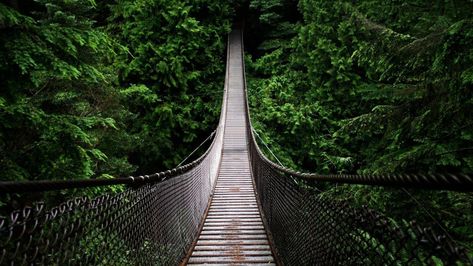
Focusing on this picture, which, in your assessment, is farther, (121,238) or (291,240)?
(291,240)

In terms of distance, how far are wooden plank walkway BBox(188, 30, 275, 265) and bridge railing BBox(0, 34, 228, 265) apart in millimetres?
526

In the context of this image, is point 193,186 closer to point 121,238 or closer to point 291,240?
point 291,240

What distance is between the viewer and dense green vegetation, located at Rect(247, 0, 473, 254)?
9.68ft

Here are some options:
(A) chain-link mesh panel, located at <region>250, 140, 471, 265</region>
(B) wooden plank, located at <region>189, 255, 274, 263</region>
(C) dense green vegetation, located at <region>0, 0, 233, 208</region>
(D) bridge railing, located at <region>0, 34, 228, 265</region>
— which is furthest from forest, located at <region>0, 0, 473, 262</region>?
Answer: (B) wooden plank, located at <region>189, 255, 274, 263</region>

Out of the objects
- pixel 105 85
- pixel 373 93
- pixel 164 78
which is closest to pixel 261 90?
pixel 164 78

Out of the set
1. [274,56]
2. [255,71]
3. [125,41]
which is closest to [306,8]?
[274,56]

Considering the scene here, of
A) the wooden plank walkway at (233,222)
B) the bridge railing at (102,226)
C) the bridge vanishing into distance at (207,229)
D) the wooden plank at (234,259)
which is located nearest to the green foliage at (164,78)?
the wooden plank walkway at (233,222)

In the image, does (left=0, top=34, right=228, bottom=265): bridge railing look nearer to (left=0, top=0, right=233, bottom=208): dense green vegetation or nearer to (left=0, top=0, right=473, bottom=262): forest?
(left=0, top=0, right=473, bottom=262): forest

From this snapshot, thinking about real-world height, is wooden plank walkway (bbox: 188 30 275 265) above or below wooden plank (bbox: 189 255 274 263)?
below

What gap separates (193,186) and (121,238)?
239 centimetres

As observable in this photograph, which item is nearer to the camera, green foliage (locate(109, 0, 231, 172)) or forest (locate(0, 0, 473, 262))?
forest (locate(0, 0, 473, 262))

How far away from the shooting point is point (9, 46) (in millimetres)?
3027

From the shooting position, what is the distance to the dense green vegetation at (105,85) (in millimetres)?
3291

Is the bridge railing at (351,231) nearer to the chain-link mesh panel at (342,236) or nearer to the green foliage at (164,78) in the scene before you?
the chain-link mesh panel at (342,236)
